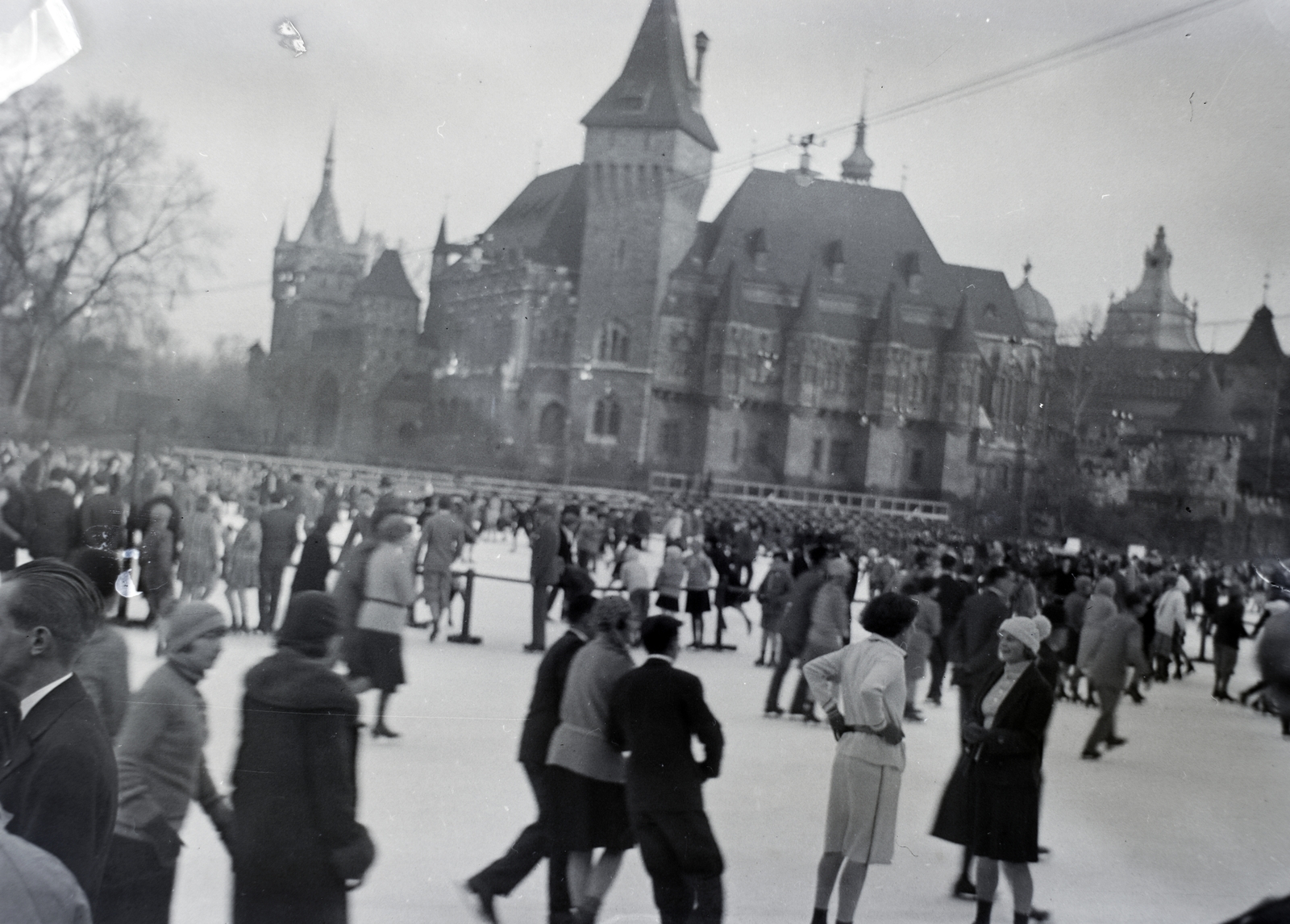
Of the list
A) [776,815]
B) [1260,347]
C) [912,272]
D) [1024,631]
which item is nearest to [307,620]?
[1024,631]

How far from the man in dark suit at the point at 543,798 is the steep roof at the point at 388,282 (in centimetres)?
281

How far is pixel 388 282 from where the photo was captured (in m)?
5.93

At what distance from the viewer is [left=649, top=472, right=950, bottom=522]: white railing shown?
6355 millimetres

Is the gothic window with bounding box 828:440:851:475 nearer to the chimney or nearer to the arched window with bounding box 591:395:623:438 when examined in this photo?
the arched window with bounding box 591:395:623:438

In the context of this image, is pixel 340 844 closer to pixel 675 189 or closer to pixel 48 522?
pixel 48 522

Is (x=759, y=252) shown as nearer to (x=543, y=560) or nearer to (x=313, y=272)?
(x=543, y=560)

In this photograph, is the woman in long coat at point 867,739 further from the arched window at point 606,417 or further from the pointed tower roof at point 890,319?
the arched window at point 606,417

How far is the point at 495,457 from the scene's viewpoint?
654 cm

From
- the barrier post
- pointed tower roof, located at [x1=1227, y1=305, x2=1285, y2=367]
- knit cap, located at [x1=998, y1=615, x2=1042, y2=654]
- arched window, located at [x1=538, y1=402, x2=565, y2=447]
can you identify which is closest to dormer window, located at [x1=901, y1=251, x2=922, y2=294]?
pointed tower roof, located at [x1=1227, y1=305, x2=1285, y2=367]

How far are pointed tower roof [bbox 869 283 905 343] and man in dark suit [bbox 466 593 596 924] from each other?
3063mm

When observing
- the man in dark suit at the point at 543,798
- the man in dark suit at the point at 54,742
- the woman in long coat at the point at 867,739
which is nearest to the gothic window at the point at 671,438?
the man in dark suit at the point at 543,798

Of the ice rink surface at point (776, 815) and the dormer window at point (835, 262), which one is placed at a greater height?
the dormer window at point (835, 262)

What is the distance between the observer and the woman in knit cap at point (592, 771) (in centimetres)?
331

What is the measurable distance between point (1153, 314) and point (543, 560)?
375 cm
